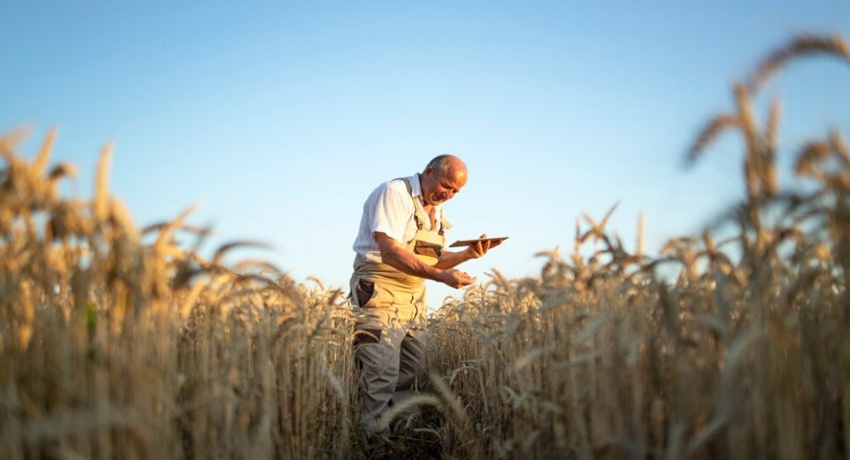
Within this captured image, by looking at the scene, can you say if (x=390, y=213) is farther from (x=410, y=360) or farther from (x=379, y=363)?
(x=410, y=360)

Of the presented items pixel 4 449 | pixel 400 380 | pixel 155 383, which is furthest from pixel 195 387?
pixel 400 380

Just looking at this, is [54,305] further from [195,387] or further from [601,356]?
[601,356]

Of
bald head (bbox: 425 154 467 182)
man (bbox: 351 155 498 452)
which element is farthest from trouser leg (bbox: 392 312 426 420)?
bald head (bbox: 425 154 467 182)

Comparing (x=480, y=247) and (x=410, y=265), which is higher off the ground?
(x=480, y=247)

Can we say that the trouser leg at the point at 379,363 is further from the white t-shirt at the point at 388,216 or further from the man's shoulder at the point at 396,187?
the man's shoulder at the point at 396,187

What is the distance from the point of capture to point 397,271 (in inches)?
221

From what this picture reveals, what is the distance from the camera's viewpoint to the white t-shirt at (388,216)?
5270 millimetres

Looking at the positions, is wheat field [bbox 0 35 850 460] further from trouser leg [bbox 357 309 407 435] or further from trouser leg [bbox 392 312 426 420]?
trouser leg [bbox 392 312 426 420]

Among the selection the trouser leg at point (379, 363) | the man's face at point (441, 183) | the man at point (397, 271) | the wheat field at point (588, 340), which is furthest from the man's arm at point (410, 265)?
the wheat field at point (588, 340)

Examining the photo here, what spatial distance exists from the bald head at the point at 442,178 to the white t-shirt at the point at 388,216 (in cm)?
8

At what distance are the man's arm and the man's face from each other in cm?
72

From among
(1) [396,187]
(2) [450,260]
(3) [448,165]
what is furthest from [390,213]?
(2) [450,260]

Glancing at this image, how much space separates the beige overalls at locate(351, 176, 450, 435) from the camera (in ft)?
17.7

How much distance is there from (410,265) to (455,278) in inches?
16.3
